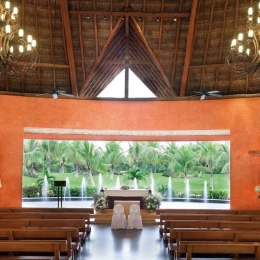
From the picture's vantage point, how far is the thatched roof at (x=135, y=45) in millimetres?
11562

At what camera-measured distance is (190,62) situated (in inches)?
504

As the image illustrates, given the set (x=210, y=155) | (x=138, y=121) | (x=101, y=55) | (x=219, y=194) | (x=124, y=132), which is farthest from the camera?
(x=210, y=155)

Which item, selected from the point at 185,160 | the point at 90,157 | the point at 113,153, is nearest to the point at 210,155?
the point at 185,160

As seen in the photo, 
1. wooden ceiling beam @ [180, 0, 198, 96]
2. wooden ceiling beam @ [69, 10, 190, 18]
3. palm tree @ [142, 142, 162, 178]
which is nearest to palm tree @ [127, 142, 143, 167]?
palm tree @ [142, 142, 162, 178]

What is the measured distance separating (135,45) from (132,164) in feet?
29.8

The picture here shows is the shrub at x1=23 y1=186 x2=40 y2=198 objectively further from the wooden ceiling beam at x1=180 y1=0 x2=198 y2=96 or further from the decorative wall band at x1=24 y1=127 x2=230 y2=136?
the wooden ceiling beam at x1=180 y1=0 x2=198 y2=96

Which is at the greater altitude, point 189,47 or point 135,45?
point 135,45

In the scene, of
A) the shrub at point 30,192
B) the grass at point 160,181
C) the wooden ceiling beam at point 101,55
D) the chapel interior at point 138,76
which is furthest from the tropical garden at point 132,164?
the wooden ceiling beam at point 101,55

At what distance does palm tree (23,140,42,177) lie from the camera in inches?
797

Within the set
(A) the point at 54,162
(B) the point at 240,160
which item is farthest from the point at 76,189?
(B) the point at 240,160

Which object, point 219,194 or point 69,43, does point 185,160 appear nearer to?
point 219,194

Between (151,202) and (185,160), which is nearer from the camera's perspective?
(151,202)

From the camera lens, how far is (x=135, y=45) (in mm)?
13047

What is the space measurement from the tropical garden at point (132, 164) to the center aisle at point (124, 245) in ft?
31.3
